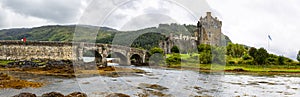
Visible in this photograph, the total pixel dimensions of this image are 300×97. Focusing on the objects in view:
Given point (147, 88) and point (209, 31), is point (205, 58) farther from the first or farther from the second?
point (147, 88)

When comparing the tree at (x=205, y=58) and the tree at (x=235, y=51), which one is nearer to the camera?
the tree at (x=205, y=58)

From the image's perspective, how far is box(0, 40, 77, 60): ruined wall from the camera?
5716 centimetres

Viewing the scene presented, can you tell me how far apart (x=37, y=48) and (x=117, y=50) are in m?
18.4

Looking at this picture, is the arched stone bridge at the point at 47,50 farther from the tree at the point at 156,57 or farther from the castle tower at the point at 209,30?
the castle tower at the point at 209,30

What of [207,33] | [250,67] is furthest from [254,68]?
[207,33]

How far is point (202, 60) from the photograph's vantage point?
243ft

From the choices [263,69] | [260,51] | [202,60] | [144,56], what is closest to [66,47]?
[144,56]

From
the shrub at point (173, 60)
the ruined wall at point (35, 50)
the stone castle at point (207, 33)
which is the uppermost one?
the stone castle at point (207, 33)

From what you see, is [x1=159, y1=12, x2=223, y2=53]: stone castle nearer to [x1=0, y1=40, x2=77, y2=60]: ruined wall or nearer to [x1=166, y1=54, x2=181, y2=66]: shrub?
[x1=166, y1=54, x2=181, y2=66]: shrub

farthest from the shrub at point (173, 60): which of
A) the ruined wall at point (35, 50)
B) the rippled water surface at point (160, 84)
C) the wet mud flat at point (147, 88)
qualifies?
the wet mud flat at point (147, 88)

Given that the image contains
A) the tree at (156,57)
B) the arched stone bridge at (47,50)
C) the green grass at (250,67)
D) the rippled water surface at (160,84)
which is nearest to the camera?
the rippled water surface at (160,84)

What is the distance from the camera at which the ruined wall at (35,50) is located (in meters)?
57.2

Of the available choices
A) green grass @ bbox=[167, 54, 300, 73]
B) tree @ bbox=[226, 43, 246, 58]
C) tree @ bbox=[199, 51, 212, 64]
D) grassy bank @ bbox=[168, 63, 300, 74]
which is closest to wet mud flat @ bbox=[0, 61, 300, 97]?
grassy bank @ bbox=[168, 63, 300, 74]

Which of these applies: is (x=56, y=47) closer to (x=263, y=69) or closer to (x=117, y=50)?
(x=117, y=50)
